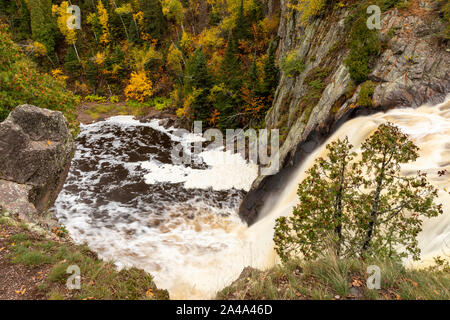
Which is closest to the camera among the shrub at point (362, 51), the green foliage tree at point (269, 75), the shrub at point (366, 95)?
the shrub at point (366, 95)

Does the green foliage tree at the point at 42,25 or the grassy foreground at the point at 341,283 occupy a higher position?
the green foliage tree at the point at 42,25

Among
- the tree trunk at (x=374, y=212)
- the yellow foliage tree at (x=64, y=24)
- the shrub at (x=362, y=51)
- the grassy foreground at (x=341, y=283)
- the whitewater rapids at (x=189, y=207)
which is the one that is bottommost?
the whitewater rapids at (x=189, y=207)

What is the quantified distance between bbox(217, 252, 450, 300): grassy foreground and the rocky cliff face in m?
7.73

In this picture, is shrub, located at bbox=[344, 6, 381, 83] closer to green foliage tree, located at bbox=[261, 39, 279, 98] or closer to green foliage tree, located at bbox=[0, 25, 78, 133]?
green foliage tree, located at bbox=[261, 39, 279, 98]

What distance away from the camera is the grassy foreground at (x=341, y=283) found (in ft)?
13.8

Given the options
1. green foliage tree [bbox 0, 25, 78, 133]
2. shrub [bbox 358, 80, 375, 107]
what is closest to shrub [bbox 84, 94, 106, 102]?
green foliage tree [bbox 0, 25, 78, 133]

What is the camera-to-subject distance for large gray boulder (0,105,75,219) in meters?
10.5

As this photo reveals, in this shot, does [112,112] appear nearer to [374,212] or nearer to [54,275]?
[54,275]

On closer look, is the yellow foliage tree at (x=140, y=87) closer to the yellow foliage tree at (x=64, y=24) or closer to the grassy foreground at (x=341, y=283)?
the yellow foliage tree at (x=64, y=24)

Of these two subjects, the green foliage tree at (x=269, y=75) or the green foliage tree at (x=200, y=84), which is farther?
the green foliage tree at (x=200, y=84)

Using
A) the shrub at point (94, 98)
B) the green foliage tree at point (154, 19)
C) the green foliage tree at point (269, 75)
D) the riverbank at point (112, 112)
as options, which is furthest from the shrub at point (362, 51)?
the shrub at point (94, 98)

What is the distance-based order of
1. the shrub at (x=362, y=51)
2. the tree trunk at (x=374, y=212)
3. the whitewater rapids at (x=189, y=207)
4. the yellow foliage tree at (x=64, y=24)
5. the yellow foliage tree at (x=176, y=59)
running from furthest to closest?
the yellow foliage tree at (x=64, y=24), the yellow foliage tree at (x=176, y=59), the shrub at (x=362, y=51), the whitewater rapids at (x=189, y=207), the tree trunk at (x=374, y=212)

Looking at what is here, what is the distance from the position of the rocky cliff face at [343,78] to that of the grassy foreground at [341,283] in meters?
7.73
